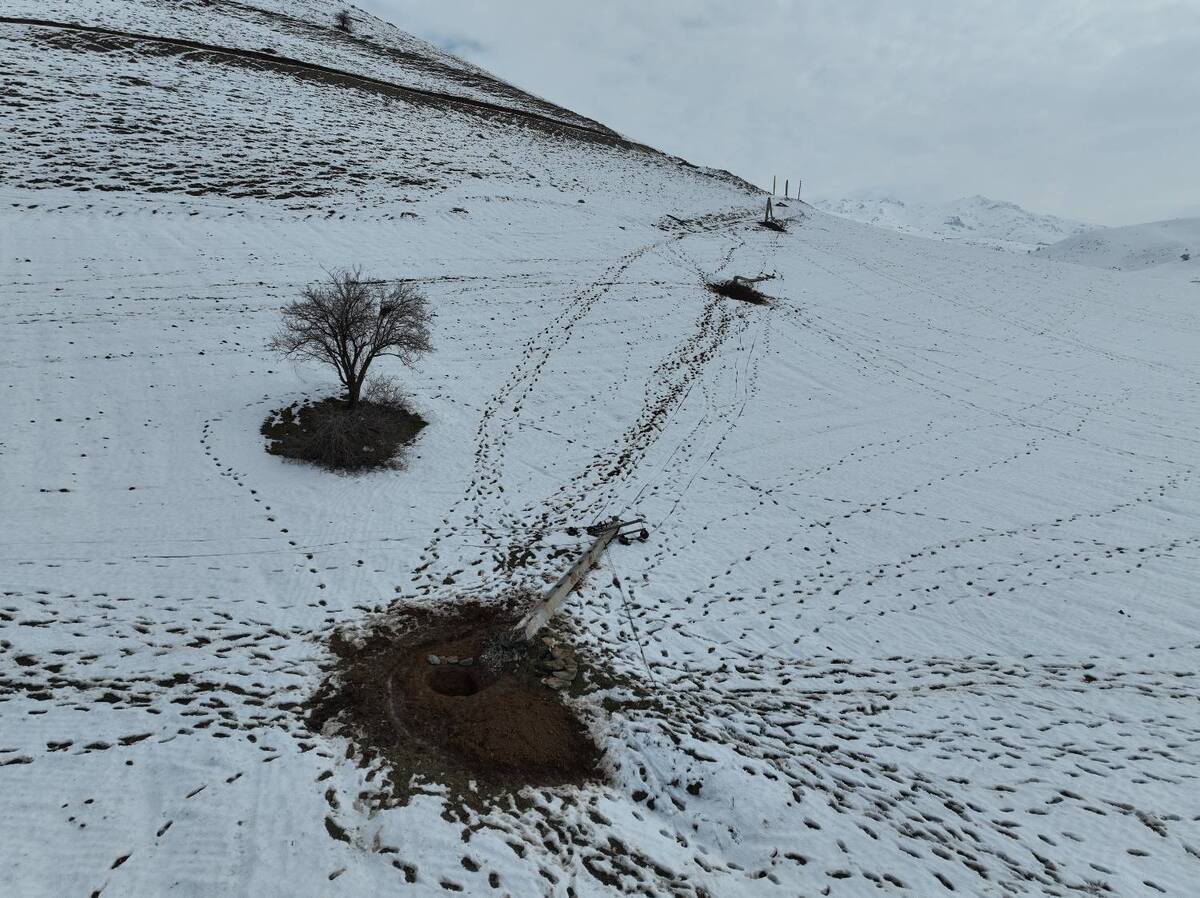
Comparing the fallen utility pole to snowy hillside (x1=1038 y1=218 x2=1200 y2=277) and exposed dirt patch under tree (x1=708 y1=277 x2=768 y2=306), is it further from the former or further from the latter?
snowy hillside (x1=1038 y1=218 x2=1200 y2=277)

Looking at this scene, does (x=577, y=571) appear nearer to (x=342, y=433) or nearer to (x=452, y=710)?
(x=452, y=710)

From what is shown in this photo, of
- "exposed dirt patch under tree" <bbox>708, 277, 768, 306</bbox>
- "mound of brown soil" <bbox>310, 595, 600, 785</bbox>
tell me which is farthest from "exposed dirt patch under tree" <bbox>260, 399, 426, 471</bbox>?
"exposed dirt patch under tree" <bbox>708, 277, 768, 306</bbox>

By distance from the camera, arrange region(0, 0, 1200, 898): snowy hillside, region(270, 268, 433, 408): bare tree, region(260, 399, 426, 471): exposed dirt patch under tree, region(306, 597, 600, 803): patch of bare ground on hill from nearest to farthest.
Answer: region(0, 0, 1200, 898): snowy hillside
region(306, 597, 600, 803): patch of bare ground on hill
region(260, 399, 426, 471): exposed dirt patch under tree
region(270, 268, 433, 408): bare tree

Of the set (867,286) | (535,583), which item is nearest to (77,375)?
(535,583)

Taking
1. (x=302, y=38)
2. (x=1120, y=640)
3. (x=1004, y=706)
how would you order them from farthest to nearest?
(x=302, y=38) < (x=1120, y=640) < (x=1004, y=706)

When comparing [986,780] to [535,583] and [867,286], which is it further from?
[867,286]

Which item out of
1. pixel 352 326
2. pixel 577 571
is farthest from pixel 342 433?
pixel 577 571
